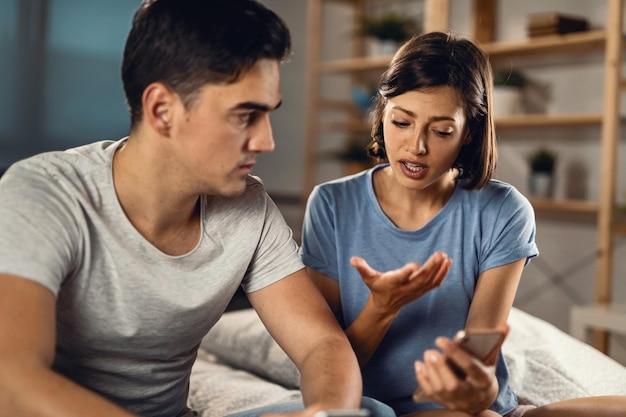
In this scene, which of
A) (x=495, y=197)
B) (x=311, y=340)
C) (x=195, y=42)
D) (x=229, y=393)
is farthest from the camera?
(x=229, y=393)

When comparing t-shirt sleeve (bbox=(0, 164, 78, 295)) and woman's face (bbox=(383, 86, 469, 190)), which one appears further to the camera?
woman's face (bbox=(383, 86, 469, 190))

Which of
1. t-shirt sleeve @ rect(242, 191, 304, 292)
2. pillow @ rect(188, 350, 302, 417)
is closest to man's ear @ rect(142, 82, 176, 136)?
t-shirt sleeve @ rect(242, 191, 304, 292)

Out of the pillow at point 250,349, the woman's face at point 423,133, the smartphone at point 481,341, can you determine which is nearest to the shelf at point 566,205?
the pillow at point 250,349

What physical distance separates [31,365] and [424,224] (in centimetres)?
77

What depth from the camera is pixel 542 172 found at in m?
3.32

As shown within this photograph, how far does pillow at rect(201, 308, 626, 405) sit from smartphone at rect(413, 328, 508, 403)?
2.67ft

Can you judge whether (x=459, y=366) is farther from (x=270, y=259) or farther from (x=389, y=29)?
(x=389, y=29)

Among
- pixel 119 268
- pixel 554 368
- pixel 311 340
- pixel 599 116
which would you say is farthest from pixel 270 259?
pixel 599 116

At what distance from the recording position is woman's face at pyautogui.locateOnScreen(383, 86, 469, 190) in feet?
4.46

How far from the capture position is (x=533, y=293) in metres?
3.53

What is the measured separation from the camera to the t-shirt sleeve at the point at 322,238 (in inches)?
58.8

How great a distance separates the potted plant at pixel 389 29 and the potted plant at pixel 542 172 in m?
0.92

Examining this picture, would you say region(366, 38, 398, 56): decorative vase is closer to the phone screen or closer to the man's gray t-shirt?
the man's gray t-shirt

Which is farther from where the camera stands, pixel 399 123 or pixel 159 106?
pixel 399 123
